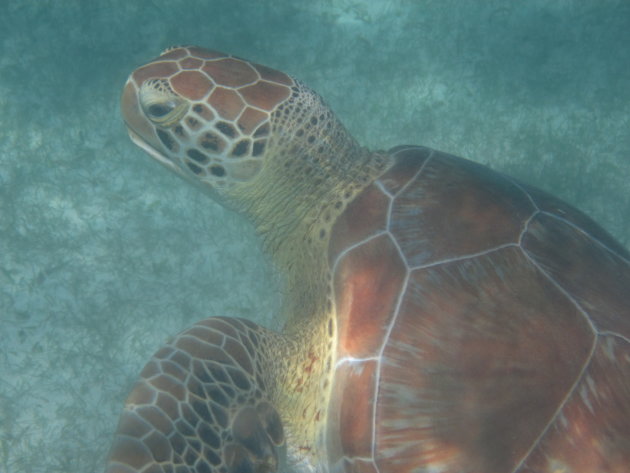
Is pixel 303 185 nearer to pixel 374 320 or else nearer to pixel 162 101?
pixel 162 101

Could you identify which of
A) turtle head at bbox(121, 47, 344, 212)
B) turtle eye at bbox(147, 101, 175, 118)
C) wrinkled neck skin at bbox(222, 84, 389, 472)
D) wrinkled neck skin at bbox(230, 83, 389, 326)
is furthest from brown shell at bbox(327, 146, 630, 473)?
turtle eye at bbox(147, 101, 175, 118)

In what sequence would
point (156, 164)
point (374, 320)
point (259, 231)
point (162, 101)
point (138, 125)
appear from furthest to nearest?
point (156, 164), point (259, 231), point (138, 125), point (162, 101), point (374, 320)

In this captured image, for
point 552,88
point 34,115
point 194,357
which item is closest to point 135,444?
point 194,357

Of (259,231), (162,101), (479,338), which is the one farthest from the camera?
(259,231)

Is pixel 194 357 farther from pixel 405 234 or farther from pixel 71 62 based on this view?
pixel 71 62

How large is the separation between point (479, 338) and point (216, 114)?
1638 mm

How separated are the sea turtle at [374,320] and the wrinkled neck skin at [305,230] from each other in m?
0.01


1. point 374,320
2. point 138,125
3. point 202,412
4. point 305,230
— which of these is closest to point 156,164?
point 138,125

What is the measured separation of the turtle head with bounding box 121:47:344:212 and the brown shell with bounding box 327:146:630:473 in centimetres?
75

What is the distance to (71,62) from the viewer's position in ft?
11.1

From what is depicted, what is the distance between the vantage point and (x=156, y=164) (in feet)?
10.5

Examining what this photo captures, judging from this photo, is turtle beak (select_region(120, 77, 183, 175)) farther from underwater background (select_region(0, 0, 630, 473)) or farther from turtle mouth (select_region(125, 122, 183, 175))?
underwater background (select_region(0, 0, 630, 473))

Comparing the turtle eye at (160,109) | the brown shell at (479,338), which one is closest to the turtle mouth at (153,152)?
the turtle eye at (160,109)

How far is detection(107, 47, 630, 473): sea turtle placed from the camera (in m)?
1.47
